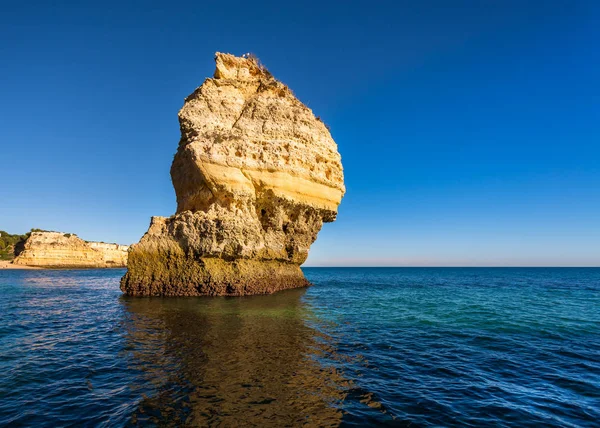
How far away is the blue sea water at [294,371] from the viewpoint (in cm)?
548

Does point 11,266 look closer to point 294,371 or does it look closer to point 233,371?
point 233,371

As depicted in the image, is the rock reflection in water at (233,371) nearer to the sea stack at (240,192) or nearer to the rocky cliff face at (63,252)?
the sea stack at (240,192)

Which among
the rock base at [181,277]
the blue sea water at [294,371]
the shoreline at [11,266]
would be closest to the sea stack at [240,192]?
the rock base at [181,277]

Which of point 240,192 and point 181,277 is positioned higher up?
point 240,192

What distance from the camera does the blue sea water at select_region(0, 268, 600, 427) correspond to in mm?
5477

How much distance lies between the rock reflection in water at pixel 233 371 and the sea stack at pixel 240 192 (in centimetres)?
735

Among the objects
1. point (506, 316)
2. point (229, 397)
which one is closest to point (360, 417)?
point (229, 397)

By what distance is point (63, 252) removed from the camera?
68.0 m

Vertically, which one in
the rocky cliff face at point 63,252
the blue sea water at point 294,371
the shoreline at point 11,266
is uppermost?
the rocky cliff face at point 63,252

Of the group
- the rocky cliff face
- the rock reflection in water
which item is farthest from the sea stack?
the rocky cliff face

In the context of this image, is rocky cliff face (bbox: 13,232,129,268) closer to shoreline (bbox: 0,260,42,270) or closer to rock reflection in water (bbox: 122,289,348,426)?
shoreline (bbox: 0,260,42,270)

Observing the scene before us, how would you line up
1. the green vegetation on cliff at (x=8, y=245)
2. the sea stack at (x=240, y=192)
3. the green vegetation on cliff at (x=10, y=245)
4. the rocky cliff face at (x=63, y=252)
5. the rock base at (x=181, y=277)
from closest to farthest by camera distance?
the rock base at (x=181, y=277), the sea stack at (x=240, y=192), the rocky cliff face at (x=63, y=252), the green vegetation on cliff at (x=10, y=245), the green vegetation on cliff at (x=8, y=245)

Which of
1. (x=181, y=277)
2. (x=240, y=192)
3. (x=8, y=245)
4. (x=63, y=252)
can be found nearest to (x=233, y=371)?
(x=181, y=277)

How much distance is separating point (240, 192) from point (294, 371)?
631 inches
